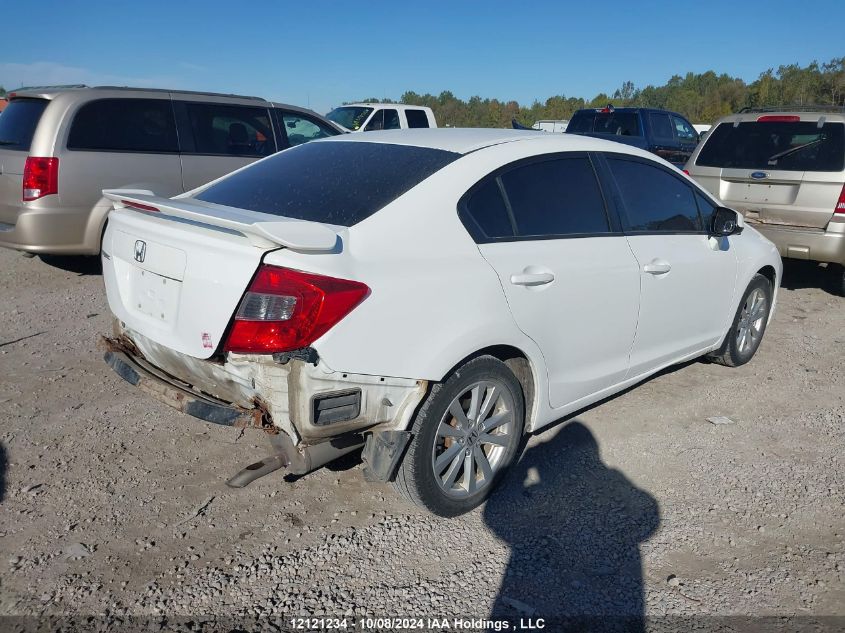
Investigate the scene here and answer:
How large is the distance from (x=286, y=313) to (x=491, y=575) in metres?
1.37

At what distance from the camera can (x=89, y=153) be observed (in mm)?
6723

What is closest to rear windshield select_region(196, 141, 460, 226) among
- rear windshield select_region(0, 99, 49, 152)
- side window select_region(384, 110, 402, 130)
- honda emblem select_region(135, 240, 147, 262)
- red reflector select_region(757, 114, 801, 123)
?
honda emblem select_region(135, 240, 147, 262)

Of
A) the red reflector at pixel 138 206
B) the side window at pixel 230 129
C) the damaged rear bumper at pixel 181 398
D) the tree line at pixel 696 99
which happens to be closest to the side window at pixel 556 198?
the damaged rear bumper at pixel 181 398

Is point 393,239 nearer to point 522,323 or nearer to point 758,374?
point 522,323

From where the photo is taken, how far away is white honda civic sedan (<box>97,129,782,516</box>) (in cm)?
264

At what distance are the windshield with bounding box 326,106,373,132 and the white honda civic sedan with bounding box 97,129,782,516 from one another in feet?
37.1

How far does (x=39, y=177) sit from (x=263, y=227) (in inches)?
198

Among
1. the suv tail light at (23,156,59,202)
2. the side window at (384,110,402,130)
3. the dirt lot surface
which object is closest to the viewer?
the dirt lot surface

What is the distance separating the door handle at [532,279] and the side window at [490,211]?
0.70ft

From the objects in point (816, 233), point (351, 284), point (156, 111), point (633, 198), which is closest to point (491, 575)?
point (351, 284)

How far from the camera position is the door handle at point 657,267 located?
3.92 m

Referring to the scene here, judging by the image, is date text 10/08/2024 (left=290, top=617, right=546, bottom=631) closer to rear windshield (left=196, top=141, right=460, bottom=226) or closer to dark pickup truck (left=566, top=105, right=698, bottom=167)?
rear windshield (left=196, top=141, right=460, bottom=226)

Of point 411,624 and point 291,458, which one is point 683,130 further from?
point 411,624

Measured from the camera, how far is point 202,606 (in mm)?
2623
